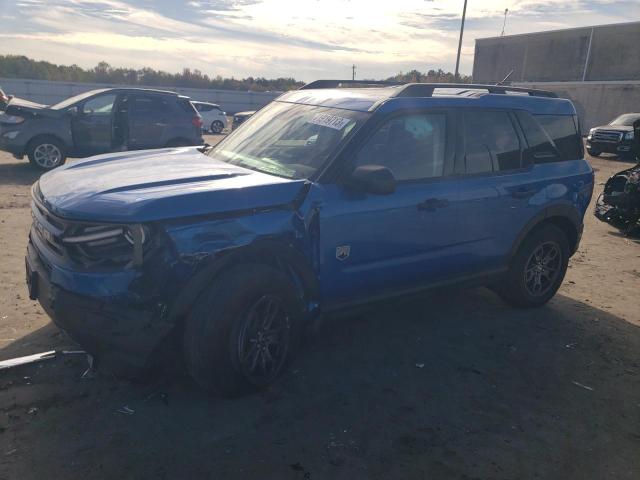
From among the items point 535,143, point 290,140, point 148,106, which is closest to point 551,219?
point 535,143

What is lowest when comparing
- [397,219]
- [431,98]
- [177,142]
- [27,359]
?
[27,359]

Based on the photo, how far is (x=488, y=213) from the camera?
4.42m

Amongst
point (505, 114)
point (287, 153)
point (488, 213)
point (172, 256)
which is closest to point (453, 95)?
point (505, 114)

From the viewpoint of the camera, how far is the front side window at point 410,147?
375cm

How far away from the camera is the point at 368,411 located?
3.31 m

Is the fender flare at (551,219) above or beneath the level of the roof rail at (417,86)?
beneath

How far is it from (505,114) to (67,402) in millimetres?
4024

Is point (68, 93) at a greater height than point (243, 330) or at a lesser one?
lesser

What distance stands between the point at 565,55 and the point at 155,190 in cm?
4404

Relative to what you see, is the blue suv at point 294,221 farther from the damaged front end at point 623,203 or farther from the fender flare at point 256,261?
the damaged front end at point 623,203

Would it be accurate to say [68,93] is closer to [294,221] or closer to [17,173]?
[17,173]

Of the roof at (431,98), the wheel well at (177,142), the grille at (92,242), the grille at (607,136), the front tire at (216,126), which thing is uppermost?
the roof at (431,98)

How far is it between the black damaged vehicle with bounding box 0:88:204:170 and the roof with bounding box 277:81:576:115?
23.2ft

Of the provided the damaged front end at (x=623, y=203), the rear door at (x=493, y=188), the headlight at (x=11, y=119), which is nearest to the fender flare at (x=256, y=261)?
the rear door at (x=493, y=188)
